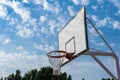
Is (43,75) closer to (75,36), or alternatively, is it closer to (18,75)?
(18,75)

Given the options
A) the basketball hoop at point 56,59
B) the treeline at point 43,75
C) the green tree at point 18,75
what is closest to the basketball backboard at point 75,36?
the basketball hoop at point 56,59

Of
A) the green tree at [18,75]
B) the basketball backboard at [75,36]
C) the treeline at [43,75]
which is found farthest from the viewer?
the green tree at [18,75]

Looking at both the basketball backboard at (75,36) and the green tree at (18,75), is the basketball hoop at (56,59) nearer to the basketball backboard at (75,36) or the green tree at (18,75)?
the basketball backboard at (75,36)

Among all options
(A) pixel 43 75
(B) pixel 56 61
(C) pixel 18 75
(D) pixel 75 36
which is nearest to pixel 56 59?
(B) pixel 56 61

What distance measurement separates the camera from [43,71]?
118ft

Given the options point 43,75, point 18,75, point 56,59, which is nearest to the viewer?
point 56,59

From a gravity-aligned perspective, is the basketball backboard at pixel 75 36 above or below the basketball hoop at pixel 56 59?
above

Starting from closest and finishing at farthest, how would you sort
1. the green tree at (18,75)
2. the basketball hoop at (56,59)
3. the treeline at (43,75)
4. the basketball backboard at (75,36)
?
the basketball backboard at (75,36)
the basketball hoop at (56,59)
the treeline at (43,75)
the green tree at (18,75)

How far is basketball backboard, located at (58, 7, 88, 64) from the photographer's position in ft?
28.8

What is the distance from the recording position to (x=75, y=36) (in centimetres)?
977

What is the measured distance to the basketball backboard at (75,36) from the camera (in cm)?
877

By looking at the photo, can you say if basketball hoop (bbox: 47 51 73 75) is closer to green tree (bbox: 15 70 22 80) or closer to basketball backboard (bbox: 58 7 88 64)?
basketball backboard (bbox: 58 7 88 64)

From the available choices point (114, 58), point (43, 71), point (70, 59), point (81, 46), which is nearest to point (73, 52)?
point (70, 59)

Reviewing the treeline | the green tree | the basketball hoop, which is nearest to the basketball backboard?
the basketball hoop
